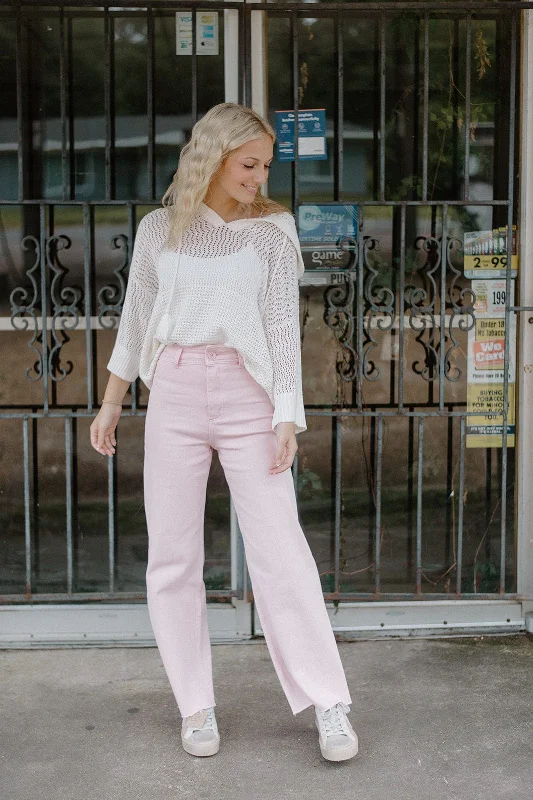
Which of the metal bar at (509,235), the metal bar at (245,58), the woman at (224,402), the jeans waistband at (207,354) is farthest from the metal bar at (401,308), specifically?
the jeans waistband at (207,354)

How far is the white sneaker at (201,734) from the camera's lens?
314 cm

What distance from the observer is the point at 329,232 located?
4.03m

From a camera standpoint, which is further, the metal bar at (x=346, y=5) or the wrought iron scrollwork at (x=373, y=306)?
the wrought iron scrollwork at (x=373, y=306)

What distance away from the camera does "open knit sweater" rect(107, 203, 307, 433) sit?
3014mm

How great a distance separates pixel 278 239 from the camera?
3.12 meters

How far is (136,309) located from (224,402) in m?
0.43

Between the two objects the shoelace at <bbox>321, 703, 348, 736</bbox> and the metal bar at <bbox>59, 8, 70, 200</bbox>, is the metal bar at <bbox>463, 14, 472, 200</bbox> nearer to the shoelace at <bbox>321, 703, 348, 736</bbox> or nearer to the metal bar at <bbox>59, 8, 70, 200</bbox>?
the metal bar at <bbox>59, 8, 70, 200</bbox>

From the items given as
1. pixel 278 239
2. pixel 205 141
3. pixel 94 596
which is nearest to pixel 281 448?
pixel 278 239

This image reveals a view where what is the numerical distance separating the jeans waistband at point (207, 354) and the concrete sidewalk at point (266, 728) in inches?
47.2

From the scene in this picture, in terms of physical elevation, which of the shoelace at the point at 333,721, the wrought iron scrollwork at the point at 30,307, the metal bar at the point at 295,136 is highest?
the metal bar at the point at 295,136

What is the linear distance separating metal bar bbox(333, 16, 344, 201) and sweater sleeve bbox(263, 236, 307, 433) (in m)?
0.97

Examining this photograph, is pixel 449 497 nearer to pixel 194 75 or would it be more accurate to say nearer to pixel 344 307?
pixel 344 307

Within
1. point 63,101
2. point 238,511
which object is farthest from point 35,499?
point 63,101

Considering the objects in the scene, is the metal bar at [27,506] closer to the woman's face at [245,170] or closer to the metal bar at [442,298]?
the woman's face at [245,170]
